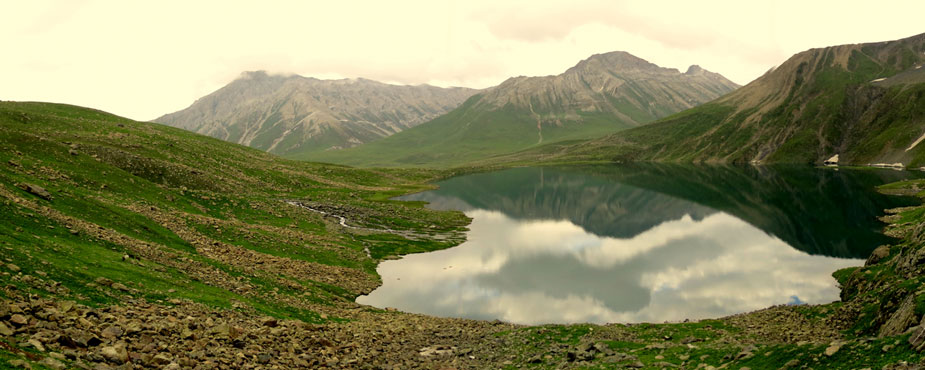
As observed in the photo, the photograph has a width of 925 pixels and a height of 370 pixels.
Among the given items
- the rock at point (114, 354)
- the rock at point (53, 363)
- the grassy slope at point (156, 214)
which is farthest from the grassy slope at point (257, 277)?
the rock at point (114, 354)

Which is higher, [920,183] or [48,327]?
[920,183]

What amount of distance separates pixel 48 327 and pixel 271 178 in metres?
109

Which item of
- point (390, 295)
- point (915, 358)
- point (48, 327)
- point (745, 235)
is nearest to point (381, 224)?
point (390, 295)

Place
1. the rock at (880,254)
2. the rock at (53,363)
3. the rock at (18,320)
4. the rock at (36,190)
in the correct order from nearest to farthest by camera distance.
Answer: the rock at (53,363) → the rock at (18,320) → the rock at (36,190) → the rock at (880,254)

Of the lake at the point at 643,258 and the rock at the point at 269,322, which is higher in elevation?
the lake at the point at 643,258

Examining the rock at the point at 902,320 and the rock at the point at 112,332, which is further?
the rock at the point at 902,320

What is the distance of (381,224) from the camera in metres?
94.0

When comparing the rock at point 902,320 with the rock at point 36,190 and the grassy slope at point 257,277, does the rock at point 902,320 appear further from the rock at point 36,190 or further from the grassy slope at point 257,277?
the rock at point 36,190

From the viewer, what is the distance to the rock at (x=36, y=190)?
39.7m

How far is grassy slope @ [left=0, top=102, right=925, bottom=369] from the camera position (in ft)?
75.9

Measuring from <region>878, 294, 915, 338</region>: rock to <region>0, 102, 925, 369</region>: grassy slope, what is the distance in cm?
377

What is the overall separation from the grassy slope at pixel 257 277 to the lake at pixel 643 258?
28.8 feet

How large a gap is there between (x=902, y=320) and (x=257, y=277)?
148 feet

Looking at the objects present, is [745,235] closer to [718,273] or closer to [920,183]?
[718,273]
